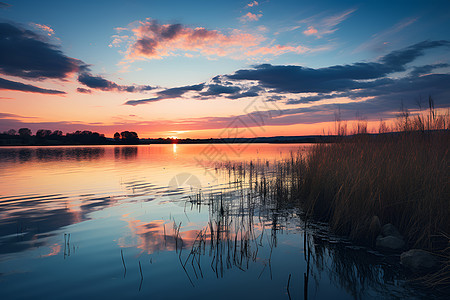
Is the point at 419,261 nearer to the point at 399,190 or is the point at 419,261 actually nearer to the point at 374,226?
the point at 374,226

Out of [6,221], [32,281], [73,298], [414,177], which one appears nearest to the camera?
[73,298]

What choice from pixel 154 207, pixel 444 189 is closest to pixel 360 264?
pixel 444 189

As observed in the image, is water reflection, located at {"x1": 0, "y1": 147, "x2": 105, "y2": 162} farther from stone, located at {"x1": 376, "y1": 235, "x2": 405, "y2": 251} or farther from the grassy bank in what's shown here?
stone, located at {"x1": 376, "y1": 235, "x2": 405, "y2": 251}

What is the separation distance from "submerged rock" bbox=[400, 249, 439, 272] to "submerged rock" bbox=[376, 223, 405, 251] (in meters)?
0.80

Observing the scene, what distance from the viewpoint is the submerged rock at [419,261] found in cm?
473

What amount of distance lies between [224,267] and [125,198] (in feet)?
30.2

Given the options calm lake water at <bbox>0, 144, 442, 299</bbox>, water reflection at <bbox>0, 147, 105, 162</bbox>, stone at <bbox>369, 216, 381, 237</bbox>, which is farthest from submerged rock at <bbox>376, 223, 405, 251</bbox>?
water reflection at <bbox>0, 147, 105, 162</bbox>

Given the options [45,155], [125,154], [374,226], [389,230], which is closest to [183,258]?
[374,226]

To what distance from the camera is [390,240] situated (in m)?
5.81

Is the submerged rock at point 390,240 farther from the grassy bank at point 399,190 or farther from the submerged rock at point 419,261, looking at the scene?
the submerged rock at point 419,261

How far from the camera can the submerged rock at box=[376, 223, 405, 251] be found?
5758mm

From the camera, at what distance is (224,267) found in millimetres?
5398

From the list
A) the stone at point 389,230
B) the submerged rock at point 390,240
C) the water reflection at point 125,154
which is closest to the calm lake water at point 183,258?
the submerged rock at point 390,240

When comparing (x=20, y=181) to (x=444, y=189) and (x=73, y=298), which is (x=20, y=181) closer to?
(x=73, y=298)
